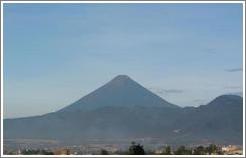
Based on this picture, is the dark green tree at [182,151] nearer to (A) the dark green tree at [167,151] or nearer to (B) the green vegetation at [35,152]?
(A) the dark green tree at [167,151]

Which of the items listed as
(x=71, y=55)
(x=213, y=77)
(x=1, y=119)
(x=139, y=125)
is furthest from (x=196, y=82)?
(x=1, y=119)

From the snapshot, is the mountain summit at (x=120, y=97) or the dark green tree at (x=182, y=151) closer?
the dark green tree at (x=182, y=151)

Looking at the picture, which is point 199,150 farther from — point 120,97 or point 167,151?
point 120,97

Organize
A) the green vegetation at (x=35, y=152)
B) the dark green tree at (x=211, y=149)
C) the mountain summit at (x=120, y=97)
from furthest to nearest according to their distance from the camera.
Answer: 1. the mountain summit at (x=120, y=97)
2. the dark green tree at (x=211, y=149)
3. the green vegetation at (x=35, y=152)

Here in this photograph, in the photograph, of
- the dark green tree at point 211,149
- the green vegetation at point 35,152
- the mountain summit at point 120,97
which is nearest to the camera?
the green vegetation at point 35,152

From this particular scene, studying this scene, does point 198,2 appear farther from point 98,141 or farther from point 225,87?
point 98,141

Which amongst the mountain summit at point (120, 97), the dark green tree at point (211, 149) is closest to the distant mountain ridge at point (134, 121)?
the mountain summit at point (120, 97)

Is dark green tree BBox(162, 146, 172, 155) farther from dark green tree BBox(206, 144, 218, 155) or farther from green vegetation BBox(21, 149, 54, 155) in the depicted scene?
green vegetation BBox(21, 149, 54, 155)
